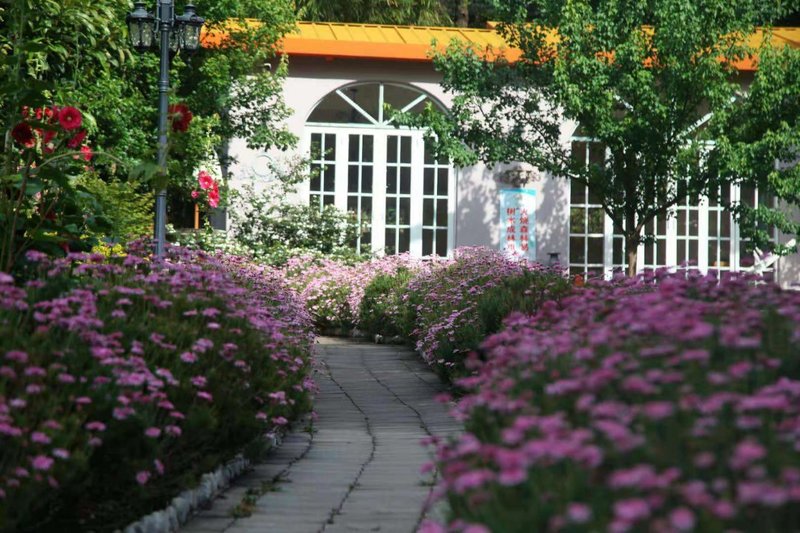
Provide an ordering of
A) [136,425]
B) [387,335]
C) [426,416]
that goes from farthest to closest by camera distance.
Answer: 1. [387,335]
2. [426,416]
3. [136,425]

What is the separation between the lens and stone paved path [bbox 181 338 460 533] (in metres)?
5.14

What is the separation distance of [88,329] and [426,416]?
4.60 meters

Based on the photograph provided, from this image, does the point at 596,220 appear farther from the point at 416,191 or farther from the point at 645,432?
the point at 645,432

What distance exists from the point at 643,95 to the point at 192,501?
11198 millimetres

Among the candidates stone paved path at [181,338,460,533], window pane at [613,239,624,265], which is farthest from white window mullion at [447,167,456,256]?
stone paved path at [181,338,460,533]

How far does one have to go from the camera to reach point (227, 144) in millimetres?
19703

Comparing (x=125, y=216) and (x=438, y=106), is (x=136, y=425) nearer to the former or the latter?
(x=125, y=216)

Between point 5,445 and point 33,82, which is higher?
point 33,82

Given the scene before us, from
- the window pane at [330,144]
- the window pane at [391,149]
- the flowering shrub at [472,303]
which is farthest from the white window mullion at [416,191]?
the flowering shrub at [472,303]

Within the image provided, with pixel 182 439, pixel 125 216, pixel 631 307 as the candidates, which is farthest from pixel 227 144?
pixel 631 307

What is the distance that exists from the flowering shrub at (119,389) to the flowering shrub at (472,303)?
3.34 meters

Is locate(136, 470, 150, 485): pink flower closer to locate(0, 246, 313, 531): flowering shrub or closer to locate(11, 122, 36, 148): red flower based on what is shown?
locate(0, 246, 313, 531): flowering shrub

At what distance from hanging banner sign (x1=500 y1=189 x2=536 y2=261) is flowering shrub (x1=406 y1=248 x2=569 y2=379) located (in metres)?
6.99

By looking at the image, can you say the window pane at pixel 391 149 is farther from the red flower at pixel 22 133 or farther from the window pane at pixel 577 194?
the red flower at pixel 22 133
